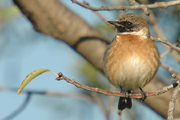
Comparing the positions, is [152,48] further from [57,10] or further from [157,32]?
[57,10]

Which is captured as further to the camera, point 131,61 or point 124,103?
point 124,103

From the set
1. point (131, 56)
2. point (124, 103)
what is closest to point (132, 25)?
point (131, 56)

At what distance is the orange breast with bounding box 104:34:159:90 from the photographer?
4.94 meters

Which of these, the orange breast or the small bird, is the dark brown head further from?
the orange breast

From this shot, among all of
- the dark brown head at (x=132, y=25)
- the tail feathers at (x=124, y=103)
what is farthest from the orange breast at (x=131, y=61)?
the tail feathers at (x=124, y=103)

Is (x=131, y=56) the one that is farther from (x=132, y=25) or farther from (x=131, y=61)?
(x=132, y=25)

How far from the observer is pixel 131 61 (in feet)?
16.3

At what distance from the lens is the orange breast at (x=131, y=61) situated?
494 centimetres

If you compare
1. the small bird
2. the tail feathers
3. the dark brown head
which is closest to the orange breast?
the small bird

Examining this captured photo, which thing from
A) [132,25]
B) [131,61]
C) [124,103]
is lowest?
[124,103]

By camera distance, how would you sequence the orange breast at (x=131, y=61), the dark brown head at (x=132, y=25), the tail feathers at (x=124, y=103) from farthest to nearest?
the tail feathers at (x=124, y=103), the dark brown head at (x=132, y=25), the orange breast at (x=131, y=61)

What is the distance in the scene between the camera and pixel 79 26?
5.78 m

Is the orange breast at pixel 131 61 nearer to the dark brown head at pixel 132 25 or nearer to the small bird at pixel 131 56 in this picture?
the small bird at pixel 131 56

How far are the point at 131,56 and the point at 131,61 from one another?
0.08m
